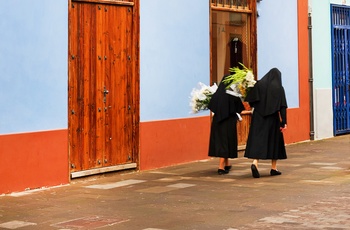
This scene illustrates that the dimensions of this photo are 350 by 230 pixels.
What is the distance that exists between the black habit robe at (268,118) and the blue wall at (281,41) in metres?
4.87

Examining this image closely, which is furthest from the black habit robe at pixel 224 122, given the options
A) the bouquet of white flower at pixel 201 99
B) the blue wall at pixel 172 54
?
the blue wall at pixel 172 54

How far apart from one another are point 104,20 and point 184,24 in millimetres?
2422

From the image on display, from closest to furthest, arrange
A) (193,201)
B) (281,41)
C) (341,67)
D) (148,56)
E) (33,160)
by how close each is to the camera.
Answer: (193,201) < (33,160) < (148,56) < (281,41) < (341,67)

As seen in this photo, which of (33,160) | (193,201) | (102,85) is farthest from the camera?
(102,85)

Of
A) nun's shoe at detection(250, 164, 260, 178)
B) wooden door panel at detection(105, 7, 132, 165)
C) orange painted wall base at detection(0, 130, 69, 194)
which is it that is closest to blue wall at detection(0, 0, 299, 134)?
orange painted wall base at detection(0, 130, 69, 194)

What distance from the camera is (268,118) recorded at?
1355cm

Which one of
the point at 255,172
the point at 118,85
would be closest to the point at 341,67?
→ the point at 255,172

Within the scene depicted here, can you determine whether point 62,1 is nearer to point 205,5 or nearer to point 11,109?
point 11,109

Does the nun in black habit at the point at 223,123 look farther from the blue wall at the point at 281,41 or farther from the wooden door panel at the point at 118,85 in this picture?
the blue wall at the point at 281,41

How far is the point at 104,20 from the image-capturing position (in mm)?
13570

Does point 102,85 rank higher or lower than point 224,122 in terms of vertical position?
higher

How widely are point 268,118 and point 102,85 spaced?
9.07ft

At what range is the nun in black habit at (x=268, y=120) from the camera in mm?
13430

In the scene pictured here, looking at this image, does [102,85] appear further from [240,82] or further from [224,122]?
[240,82]
